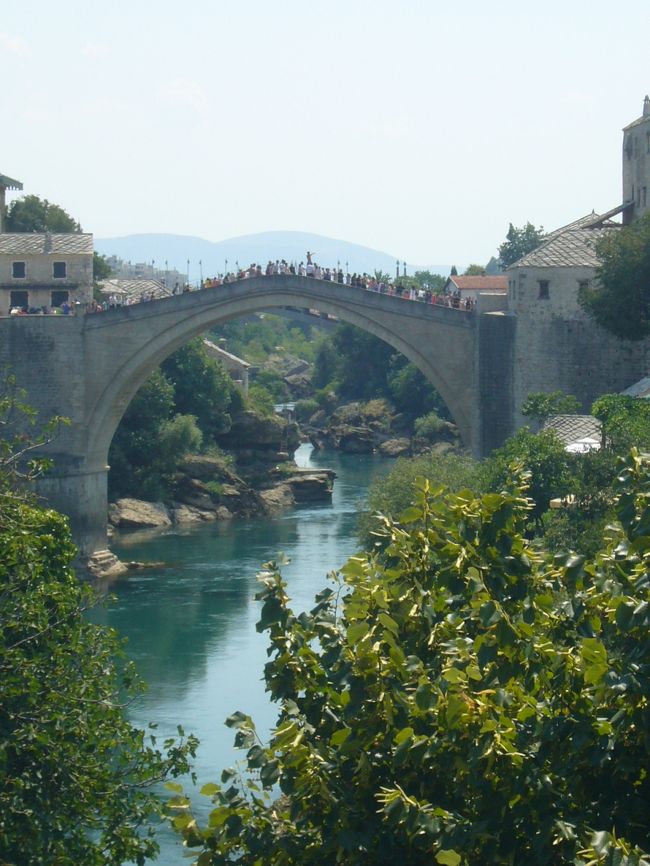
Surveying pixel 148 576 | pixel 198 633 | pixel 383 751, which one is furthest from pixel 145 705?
pixel 383 751

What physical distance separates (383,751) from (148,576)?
2361cm

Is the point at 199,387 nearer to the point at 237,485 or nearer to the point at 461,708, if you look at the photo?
the point at 237,485

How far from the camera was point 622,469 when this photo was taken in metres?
8.09

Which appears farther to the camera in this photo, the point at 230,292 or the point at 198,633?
the point at 230,292

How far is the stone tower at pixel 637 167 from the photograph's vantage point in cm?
3078

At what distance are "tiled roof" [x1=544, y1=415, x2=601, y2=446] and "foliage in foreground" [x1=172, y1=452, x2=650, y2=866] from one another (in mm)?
17344

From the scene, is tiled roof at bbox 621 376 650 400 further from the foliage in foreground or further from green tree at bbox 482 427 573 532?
the foliage in foreground

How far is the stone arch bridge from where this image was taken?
3111cm

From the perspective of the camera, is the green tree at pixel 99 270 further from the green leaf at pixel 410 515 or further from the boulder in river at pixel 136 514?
the green leaf at pixel 410 515

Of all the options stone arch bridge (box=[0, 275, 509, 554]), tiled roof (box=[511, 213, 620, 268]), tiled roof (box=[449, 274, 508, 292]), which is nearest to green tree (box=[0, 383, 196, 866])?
tiled roof (box=[511, 213, 620, 268])

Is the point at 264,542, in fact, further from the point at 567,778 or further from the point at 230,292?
the point at 567,778

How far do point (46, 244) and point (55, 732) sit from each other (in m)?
26.8

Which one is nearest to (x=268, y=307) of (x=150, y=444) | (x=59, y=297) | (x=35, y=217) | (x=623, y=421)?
(x=59, y=297)

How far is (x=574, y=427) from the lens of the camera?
26.4 metres
